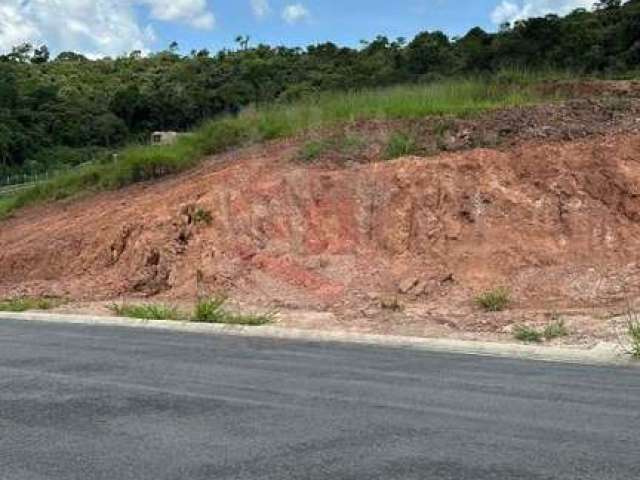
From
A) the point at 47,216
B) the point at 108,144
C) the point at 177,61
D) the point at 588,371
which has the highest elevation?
the point at 177,61

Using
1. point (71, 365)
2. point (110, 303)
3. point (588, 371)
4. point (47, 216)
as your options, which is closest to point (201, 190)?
point (110, 303)

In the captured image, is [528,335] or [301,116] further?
[301,116]

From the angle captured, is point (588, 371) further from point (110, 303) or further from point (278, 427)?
point (110, 303)

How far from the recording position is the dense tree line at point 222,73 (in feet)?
111

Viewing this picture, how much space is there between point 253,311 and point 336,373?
18.4 feet

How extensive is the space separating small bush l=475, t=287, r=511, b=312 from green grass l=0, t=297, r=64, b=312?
813 cm

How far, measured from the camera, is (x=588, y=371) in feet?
29.3

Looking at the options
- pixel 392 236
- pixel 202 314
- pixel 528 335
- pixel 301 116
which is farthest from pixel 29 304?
pixel 528 335

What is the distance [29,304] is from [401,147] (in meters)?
7.89

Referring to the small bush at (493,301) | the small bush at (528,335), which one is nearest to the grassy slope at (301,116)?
the small bush at (493,301)

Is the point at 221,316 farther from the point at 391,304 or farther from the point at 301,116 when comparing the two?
the point at 301,116

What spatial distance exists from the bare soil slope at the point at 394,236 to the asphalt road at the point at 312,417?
3.85m

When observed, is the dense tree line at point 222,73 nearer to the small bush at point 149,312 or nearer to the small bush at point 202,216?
the small bush at point 202,216

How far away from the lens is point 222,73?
2237 inches
